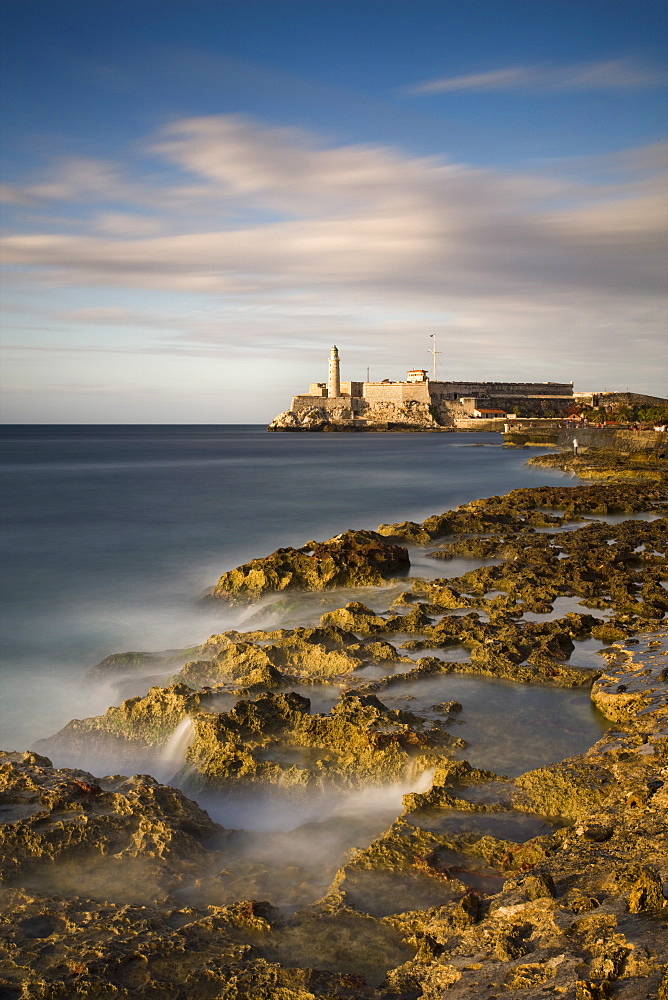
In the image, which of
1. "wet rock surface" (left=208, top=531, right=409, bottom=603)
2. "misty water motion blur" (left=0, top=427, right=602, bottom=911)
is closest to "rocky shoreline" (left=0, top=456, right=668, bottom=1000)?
"misty water motion blur" (left=0, top=427, right=602, bottom=911)

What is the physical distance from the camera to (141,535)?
65.0 feet

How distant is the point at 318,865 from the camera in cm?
422

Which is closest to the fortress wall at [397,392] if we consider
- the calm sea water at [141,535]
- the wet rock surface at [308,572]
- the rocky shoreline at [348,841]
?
the calm sea water at [141,535]

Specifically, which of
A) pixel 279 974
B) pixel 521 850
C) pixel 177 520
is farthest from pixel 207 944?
pixel 177 520

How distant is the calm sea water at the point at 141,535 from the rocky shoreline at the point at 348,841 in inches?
62.1

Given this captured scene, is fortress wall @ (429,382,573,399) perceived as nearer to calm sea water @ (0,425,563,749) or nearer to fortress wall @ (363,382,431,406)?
fortress wall @ (363,382,431,406)

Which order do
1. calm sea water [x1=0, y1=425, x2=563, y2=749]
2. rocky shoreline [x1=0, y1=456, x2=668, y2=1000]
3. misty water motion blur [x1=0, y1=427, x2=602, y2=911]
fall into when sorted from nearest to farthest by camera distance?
rocky shoreline [x1=0, y1=456, x2=668, y2=1000] → misty water motion blur [x1=0, y1=427, x2=602, y2=911] → calm sea water [x1=0, y1=425, x2=563, y2=749]

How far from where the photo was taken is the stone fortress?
102375 millimetres

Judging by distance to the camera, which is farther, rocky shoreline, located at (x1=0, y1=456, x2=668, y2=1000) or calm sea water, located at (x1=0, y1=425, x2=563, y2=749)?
calm sea water, located at (x1=0, y1=425, x2=563, y2=749)

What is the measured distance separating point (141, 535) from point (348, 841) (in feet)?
53.1

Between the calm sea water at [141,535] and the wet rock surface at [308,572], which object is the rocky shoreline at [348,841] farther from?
the wet rock surface at [308,572]

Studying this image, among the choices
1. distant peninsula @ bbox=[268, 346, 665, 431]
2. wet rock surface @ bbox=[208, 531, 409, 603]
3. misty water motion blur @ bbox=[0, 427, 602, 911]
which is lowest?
misty water motion blur @ bbox=[0, 427, 602, 911]

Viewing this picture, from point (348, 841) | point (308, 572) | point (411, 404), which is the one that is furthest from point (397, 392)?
point (348, 841)

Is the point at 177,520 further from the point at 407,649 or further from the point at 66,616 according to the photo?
the point at 407,649
